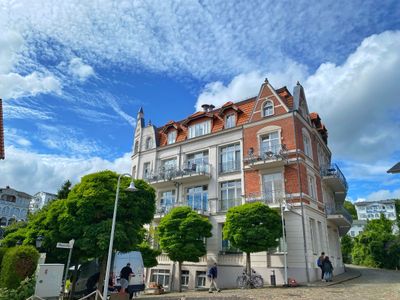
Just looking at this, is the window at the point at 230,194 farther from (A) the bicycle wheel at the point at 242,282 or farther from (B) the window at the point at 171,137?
(B) the window at the point at 171,137

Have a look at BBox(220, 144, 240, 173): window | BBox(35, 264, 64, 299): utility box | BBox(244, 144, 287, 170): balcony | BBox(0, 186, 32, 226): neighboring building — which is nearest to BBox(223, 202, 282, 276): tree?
BBox(244, 144, 287, 170): balcony

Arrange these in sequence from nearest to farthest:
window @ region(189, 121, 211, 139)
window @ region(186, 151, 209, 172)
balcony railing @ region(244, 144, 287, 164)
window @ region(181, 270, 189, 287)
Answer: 1. balcony railing @ region(244, 144, 287, 164)
2. window @ region(181, 270, 189, 287)
3. window @ region(186, 151, 209, 172)
4. window @ region(189, 121, 211, 139)

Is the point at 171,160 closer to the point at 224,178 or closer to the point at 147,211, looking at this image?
the point at 224,178

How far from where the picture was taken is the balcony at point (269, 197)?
22513 mm

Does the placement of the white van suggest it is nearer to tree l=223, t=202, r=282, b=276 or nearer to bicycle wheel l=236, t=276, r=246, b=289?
tree l=223, t=202, r=282, b=276

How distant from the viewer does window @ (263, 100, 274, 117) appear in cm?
2584

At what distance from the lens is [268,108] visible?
26.2 meters

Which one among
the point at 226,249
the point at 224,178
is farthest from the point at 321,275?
the point at 224,178

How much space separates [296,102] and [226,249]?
13120mm

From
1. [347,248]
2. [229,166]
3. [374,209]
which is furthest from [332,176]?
[374,209]

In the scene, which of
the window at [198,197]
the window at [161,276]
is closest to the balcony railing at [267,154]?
the window at [198,197]

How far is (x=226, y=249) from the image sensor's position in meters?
24.7

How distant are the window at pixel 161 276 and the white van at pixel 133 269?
9866mm

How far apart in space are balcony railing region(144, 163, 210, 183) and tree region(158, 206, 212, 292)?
523cm
